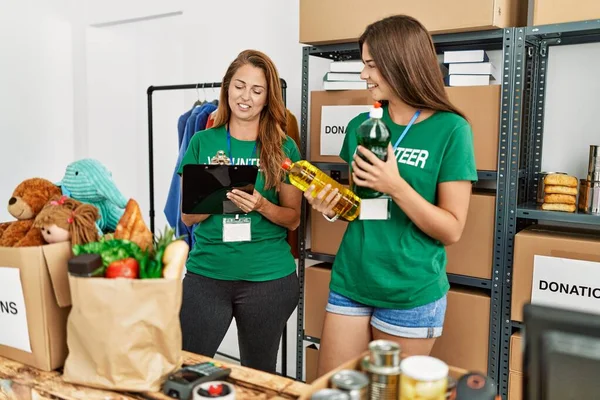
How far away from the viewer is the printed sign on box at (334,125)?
7.77 ft

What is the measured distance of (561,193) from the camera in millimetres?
2002

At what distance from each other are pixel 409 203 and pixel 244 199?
1.91 ft

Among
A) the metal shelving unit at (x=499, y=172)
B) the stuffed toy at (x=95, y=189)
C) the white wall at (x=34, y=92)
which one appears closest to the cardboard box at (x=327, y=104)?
the metal shelving unit at (x=499, y=172)

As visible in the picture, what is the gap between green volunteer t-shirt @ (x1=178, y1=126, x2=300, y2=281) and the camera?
1.90 metres

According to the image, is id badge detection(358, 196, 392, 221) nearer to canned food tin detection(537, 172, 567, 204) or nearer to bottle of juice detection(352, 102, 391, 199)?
bottle of juice detection(352, 102, 391, 199)

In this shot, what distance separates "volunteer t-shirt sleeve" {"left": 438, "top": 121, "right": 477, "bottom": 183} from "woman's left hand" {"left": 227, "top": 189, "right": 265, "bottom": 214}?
23.9 inches

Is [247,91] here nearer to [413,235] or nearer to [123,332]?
[413,235]

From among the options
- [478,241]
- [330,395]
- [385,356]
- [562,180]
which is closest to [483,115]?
[562,180]

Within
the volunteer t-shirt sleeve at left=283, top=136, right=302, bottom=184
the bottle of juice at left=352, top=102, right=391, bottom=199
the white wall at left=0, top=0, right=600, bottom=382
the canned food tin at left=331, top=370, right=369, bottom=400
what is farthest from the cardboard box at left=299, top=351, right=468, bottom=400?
the white wall at left=0, top=0, right=600, bottom=382

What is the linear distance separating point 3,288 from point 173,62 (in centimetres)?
263

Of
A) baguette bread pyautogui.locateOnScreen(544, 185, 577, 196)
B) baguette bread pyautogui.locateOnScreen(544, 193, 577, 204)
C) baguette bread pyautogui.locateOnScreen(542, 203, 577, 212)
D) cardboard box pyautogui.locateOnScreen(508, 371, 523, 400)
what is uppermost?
baguette bread pyautogui.locateOnScreen(544, 185, 577, 196)

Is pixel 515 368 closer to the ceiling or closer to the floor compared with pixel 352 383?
closer to the floor

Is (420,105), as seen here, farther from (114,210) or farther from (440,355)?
(440,355)

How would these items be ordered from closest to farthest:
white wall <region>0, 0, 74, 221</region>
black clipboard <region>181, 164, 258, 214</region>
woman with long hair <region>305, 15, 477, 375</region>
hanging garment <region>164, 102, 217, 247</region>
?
1. woman with long hair <region>305, 15, 477, 375</region>
2. black clipboard <region>181, 164, 258, 214</region>
3. hanging garment <region>164, 102, 217, 247</region>
4. white wall <region>0, 0, 74, 221</region>
